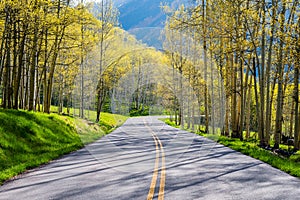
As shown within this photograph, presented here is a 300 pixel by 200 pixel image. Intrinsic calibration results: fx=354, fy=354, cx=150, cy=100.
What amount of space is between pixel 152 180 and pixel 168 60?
2794 centimetres

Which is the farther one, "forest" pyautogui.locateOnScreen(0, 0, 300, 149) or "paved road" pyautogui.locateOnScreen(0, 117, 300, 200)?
"forest" pyautogui.locateOnScreen(0, 0, 300, 149)

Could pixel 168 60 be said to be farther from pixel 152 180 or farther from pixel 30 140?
pixel 152 180

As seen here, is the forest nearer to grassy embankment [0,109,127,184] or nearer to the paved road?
grassy embankment [0,109,127,184]

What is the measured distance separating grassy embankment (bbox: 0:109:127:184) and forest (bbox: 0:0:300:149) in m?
2.18

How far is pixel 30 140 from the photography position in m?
14.0

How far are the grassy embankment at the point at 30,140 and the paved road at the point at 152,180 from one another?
0.63 m

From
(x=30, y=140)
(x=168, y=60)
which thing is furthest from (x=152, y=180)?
(x=168, y=60)

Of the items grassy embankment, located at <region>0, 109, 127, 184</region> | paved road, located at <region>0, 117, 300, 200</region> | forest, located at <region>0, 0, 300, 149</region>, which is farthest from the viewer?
forest, located at <region>0, 0, 300, 149</region>

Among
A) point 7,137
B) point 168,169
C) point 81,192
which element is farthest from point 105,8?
point 81,192

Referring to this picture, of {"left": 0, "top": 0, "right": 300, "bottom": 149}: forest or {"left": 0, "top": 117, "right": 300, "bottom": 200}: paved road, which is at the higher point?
{"left": 0, "top": 0, "right": 300, "bottom": 149}: forest

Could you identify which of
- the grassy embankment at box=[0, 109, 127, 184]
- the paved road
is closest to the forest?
the grassy embankment at box=[0, 109, 127, 184]

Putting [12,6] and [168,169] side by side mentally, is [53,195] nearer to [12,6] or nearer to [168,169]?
[168,169]

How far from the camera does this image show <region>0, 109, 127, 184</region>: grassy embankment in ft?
34.1

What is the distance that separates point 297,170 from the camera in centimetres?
998
